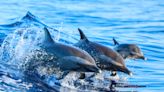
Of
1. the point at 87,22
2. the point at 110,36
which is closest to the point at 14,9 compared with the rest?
the point at 87,22

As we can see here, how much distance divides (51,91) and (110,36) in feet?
27.5

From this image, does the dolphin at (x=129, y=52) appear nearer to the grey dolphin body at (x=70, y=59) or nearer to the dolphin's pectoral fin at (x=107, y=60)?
the dolphin's pectoral fin at (x=107, y=60)

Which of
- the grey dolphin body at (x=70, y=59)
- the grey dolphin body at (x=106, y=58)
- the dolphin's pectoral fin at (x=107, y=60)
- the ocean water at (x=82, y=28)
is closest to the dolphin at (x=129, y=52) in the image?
the ocean water at (x=82, y=28)

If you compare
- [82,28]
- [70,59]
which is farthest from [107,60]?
[82,28]

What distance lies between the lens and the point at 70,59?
991 centimetres

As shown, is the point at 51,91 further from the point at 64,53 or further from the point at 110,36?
the point at 110,36

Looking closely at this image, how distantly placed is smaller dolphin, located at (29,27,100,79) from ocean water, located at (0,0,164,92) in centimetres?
60

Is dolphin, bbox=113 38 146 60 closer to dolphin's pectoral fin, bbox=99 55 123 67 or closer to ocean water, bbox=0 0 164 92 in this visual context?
ocean water, bbox=0 0 164 92

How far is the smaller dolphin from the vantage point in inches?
384

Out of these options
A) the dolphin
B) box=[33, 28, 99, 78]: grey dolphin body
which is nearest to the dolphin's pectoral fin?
box=[33, 28, 99, 78]: grey dolphin body

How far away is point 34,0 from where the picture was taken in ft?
94.5

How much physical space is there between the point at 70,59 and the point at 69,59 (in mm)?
20

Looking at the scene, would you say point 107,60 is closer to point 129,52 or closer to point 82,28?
point 129,52

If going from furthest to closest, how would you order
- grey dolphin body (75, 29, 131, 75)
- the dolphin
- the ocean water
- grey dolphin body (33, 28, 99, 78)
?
the dolphin → the ocean water → grey dolphin body (75, 29, 131, 75) → grey dolphin body (33, 28, 99, 78)
